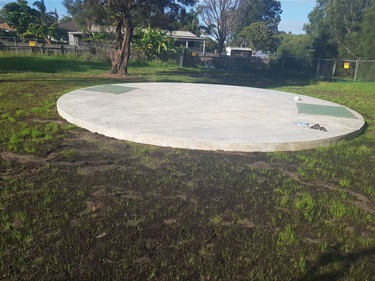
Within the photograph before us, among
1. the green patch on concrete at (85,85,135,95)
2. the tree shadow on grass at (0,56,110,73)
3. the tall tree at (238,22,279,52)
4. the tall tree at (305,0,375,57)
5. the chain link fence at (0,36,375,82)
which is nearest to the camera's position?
the green patch on concrete at (85,85,135,95)

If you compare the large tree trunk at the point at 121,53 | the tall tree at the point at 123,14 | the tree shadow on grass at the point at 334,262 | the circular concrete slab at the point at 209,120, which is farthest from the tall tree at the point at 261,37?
the tree shadow on grass at the point at 334,262

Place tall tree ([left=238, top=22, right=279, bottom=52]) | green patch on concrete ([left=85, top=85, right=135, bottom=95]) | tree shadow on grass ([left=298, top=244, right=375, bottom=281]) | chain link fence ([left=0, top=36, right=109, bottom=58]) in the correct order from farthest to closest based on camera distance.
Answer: tall tree ([left=238, top=22, right=279, bottom=52]) < chain link fence ([left=0, top=36, right=109, bottom=58]) < green patch on concrete ([left=85, top=85, right=135, bottom=95]) < tree shadow on grass ([left=298, top=244, right=375, bottom=281])

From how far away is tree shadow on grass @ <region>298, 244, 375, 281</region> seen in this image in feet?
7.41

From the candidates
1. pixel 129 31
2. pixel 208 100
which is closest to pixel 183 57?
pixel 129 31

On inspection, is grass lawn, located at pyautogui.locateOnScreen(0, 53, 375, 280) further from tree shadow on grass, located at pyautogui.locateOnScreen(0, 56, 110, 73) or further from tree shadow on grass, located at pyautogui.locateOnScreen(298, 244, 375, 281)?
tree shadow on grass, located at pyautogui.locateOnScreen(0, 56, 110, 73)

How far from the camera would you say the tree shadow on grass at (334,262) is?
226 cm

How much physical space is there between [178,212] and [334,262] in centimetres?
139

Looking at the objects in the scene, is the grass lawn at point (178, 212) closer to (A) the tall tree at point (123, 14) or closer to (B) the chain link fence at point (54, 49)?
(A) the tall tree at point (123, 14)

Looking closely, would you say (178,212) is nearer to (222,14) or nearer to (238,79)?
(238,79)

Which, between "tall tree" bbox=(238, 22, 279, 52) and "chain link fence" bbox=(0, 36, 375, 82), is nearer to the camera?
"chain link fence" bbox=(0, 36, 375, 82)

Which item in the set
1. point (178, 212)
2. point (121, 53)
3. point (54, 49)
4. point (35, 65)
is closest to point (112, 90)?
point (178, 212)

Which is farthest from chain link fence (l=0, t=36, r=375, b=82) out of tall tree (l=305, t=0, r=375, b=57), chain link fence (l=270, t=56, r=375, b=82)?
tall tree (l=305, t=0, r=375, b=57)

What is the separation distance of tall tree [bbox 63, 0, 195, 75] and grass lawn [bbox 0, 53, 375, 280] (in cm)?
1243

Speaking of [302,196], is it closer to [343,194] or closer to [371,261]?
[343,194]
